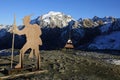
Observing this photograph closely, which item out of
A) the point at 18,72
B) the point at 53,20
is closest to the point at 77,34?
the point at 53,20

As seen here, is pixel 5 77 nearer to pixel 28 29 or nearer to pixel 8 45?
pixel 28 29

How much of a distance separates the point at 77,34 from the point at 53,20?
33611 mm

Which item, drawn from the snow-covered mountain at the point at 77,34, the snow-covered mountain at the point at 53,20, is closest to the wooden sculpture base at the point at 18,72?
the snow-covered mountain at the point at 77,34

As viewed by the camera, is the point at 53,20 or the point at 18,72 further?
the point at 53,20

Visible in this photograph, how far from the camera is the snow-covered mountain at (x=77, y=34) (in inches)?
4316

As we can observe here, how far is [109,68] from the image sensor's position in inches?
1162

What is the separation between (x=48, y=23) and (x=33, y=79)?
438 feet

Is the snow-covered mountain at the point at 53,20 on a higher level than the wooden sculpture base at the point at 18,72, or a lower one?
higher

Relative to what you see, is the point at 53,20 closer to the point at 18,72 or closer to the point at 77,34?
the point at 77,34

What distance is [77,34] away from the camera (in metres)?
130

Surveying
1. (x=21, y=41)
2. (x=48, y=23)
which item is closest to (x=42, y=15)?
(x=48, y=23)

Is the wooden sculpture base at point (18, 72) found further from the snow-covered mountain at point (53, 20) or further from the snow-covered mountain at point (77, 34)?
the snow-covered mountain at point (53, 20)

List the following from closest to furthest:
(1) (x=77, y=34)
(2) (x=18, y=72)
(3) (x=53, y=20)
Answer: (2) (x=18, y=72) < (1) (x=77, y=34) < (3) (x=53, y=20)

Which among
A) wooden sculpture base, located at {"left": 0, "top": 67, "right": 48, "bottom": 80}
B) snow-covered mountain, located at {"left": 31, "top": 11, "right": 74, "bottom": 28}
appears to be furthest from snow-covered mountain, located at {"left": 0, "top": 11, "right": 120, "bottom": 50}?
wooden sculpture base, located at {"left": 0, "top": 67, "right": 48, "bottom": 80}
